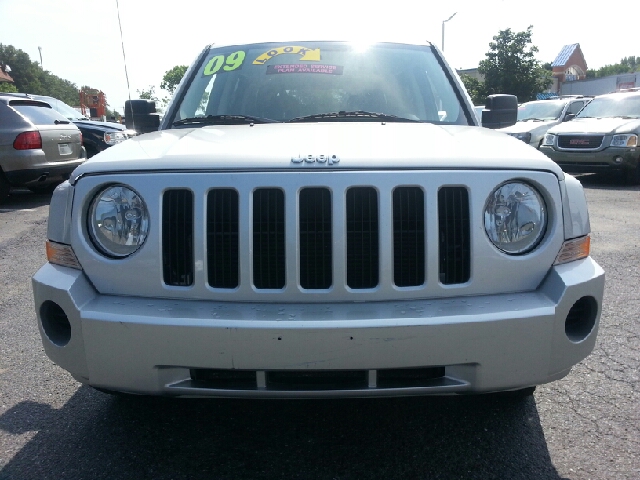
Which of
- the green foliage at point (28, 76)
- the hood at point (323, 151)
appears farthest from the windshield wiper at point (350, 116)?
the green foliage at point (28, 76)

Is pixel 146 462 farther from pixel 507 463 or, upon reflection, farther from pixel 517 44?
pixel 517 44

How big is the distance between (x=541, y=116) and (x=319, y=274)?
15.0 metres

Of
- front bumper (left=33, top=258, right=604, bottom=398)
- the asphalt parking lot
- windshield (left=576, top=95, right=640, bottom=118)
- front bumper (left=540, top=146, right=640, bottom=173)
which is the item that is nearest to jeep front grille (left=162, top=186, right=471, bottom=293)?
front bumper (left=33, top=258, right=604, bottom=398)

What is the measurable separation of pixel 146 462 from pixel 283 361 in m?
0.82

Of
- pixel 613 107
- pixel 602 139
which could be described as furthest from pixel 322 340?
pixel 613 107

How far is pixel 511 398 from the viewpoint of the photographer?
2824 millimetres

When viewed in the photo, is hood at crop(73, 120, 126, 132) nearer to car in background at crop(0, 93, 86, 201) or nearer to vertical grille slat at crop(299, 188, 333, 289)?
car in background at crop(0, 93, 86, 201)

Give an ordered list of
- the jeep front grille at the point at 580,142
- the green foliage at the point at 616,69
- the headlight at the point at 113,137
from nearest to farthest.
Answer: the jeep front grille at the point at 580,142 < the headlight at the point at 113,137 < the green foliage at the point at 616,69

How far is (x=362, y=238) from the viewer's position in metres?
2.20

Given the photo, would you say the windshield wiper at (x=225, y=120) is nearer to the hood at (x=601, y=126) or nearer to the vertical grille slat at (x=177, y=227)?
the vertical grille slat at (x=177, y=227)

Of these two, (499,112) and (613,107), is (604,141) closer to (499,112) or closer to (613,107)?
(613,107)

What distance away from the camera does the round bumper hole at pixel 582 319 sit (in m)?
2.24

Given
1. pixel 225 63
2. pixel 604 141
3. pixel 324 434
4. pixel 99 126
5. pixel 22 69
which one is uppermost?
pixel 225 63

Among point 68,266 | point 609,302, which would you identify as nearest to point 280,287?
point 68,266
